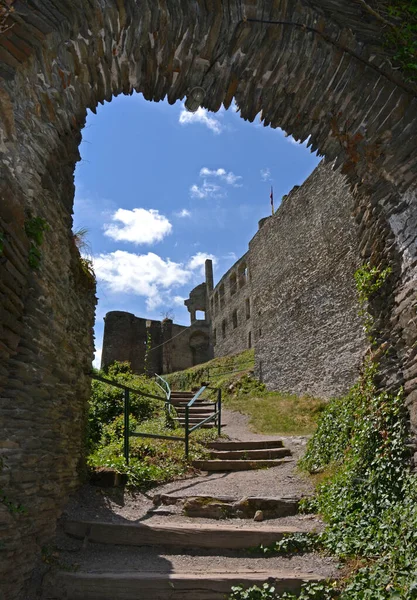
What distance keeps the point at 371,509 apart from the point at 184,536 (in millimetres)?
1679

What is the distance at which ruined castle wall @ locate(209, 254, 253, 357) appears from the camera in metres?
24.7

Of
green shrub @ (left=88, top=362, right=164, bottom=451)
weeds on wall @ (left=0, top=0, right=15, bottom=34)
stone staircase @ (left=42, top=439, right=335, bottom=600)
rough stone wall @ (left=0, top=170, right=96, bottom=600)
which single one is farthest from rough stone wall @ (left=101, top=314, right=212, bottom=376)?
weeds on wall @ (left=0, top=0, right=15, bottom=34)

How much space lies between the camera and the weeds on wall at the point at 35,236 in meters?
3.23

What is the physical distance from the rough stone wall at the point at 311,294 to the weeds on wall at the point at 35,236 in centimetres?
889

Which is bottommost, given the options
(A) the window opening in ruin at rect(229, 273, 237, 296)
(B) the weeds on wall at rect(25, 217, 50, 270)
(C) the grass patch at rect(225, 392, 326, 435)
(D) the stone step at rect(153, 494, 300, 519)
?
(D) the stone step at rect(153, 494, 300, 519)

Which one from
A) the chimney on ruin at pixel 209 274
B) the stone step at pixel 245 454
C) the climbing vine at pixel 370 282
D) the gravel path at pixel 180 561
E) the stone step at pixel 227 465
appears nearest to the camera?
the gravel path at pixel 180 561

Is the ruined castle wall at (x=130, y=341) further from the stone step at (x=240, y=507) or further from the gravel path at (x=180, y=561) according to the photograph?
the gravel path at (x=180, y=561)

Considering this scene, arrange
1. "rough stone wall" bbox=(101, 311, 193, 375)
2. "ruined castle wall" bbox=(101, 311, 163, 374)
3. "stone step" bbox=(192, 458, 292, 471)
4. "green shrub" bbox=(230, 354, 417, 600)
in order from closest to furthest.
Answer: "green shrub" bbox=(230, 354, 417, 600) < "stone step" bbox=(192, 458, 292, 471) < "ruined castle wall" bbox=(101, 311, 163, 374) < "rough stone wall" bbox=(101, 311, 193, 375)

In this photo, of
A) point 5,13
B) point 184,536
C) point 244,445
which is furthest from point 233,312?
point 5,13

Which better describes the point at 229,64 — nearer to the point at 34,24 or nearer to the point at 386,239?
the point at 34,24

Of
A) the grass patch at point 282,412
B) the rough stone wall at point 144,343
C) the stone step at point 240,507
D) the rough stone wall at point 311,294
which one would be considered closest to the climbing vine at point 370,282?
the stone step at point 240,507

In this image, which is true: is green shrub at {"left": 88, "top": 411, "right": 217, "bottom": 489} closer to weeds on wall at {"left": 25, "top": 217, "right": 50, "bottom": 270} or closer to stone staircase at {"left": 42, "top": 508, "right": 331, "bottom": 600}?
stone staircase at {"left": 42, "top": 508, "right": 331, "bottom": 600}

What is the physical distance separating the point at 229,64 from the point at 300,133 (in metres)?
1.01

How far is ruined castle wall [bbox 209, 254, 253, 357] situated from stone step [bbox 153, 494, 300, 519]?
18665 mm
